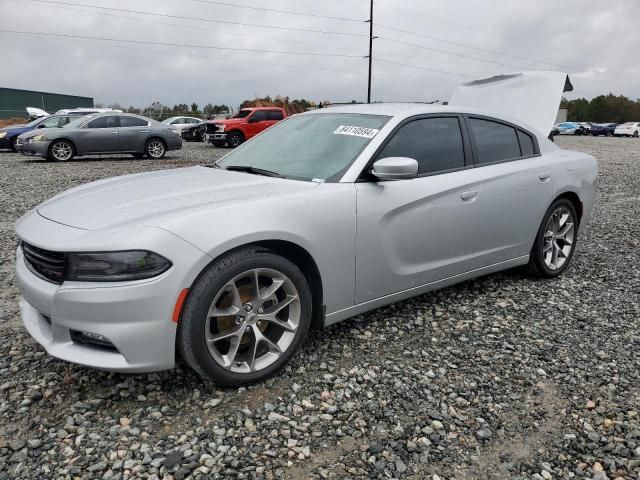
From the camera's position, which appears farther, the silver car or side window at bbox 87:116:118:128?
side window at bbox 87:116:118:128

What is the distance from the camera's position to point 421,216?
3350 mm

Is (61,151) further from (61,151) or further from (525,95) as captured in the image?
(525,95)

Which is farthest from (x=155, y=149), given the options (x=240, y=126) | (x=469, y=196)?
(x=469, y=196)

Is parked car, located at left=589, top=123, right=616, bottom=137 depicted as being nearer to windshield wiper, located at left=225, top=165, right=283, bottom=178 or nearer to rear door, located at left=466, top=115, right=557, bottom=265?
rear door, located at left=466, top=115, right=557, bottom=265

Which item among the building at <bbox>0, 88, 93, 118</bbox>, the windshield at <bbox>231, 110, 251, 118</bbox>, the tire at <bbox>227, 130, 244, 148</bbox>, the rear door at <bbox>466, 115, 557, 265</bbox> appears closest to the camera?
the rear door at <bbox>466, 115, 557, 265</bbox>

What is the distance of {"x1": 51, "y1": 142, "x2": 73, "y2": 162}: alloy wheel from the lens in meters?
14.4

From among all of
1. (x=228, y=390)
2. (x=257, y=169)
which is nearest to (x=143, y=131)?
(x=257, y=169)

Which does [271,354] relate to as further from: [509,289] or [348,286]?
[509,289]

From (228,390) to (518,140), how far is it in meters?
3.16

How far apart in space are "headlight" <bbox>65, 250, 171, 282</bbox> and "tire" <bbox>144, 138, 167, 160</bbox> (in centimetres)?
1410

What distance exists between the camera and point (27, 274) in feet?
8.73

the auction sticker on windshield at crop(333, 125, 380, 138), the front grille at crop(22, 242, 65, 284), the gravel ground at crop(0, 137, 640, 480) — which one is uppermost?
the auction sticker on windshield at crop(333, 125, 380, 138)

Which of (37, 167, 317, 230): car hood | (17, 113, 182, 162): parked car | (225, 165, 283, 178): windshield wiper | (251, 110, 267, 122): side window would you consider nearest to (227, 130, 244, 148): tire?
(251, 110, 267, 122): side window

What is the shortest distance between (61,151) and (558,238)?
1391 cm
